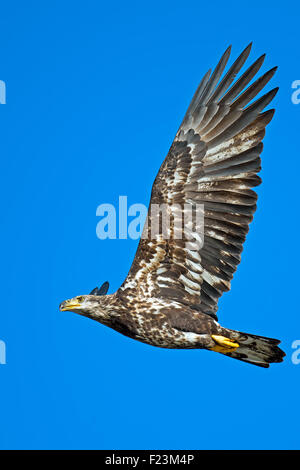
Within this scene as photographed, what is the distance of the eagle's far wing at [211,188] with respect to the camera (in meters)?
10.4

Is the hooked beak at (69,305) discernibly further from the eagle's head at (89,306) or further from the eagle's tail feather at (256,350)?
the eagle's tail feather at (256,350)

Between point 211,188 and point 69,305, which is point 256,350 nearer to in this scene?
point 211,188

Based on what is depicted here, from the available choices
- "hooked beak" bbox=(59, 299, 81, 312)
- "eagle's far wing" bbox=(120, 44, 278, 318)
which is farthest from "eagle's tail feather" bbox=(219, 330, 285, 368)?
"hooked beak" bbox=(59, 299, 81, 312)

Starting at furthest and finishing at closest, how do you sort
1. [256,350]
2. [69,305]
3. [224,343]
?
[69,305] < [256,350] < [224,343]

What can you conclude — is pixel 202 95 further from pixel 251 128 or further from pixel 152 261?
pixel 152 261

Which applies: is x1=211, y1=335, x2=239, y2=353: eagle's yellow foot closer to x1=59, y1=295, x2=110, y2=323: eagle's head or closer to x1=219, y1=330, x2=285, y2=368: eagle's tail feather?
x1=219, y1=330, x2=285, y2=368: eagle's tail feather

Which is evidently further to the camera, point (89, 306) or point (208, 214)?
point (208, 214)

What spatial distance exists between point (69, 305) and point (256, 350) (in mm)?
2728

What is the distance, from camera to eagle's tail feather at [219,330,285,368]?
10.3 m

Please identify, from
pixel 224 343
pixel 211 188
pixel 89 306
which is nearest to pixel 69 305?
pixel 89 306

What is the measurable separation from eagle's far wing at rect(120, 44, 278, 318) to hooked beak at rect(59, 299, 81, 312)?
28.1 inches

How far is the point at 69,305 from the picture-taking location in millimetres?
10539

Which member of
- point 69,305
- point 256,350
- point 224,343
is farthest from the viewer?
point 69,305

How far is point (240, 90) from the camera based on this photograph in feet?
34.7
